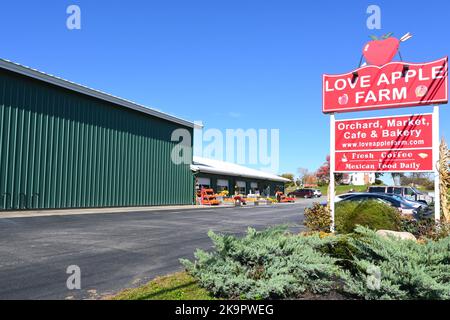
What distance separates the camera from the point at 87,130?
23.5 meters

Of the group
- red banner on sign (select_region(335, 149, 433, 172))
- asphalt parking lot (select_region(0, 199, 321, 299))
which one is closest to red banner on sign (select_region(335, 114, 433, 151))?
red banner on sign (select_region(335, 149, 433, 172))

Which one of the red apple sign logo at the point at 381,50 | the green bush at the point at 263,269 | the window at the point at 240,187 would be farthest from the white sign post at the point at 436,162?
the window at the point at 240,187

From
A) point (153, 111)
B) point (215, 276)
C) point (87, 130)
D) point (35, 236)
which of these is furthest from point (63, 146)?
point (215, 276)

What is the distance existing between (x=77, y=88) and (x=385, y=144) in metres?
18.3

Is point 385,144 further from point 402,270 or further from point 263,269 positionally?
point 263,269

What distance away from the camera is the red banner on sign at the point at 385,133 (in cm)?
928

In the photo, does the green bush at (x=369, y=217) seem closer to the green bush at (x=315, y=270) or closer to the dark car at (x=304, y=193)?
the green bush at (x=315, y=270)

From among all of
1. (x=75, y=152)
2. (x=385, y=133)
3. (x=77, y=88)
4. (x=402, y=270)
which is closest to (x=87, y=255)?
(x=402, y=270)

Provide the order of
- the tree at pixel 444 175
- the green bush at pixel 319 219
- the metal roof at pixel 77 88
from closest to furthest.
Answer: the tree at pixel 444 175
the green bush at pixel 319 219
the metal roof at pixel 77 88

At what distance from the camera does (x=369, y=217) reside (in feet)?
31.7

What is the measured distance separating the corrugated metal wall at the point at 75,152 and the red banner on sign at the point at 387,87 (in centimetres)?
1567
